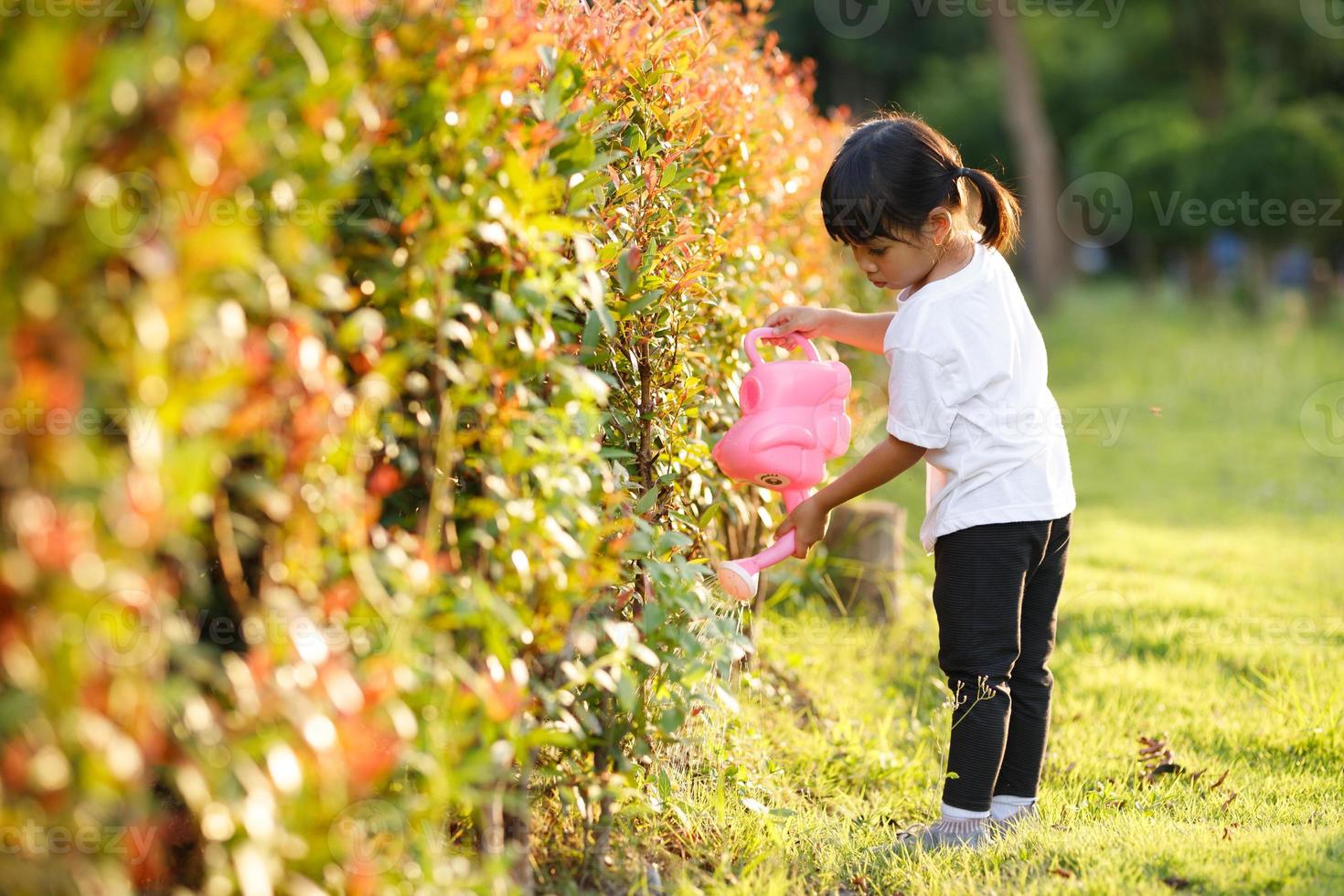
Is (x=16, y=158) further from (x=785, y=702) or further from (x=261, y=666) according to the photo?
(x=785, y=702)

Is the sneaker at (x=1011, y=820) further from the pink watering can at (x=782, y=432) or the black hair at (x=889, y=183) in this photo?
the black hair at (x=889, y=183)

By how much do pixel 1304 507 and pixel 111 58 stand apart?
24.2 ft

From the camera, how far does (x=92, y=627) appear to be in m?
1.30

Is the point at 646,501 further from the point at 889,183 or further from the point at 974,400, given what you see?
the point at 889,183

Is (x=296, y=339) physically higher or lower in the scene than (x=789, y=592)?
higher

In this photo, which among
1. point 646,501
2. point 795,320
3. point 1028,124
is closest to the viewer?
point 646,501

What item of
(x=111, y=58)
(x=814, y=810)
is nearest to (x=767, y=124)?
(x=814, y=810)

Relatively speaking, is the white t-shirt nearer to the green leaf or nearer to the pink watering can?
the pink watering can

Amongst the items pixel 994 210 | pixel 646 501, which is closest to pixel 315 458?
pixel 646 501

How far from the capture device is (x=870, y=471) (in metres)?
2.69

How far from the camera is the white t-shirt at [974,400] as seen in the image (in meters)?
2.69

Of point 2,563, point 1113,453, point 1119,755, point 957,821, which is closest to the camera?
point 2,563

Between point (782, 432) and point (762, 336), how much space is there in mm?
292

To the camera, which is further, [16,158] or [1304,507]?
[1304,507]
